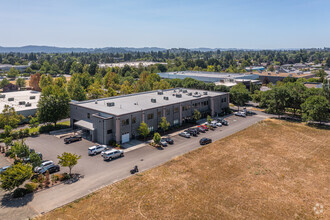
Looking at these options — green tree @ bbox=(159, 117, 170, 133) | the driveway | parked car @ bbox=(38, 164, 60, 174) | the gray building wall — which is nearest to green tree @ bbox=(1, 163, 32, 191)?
the driveway

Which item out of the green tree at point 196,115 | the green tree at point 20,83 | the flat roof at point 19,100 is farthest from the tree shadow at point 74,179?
the green tree at point 20,83

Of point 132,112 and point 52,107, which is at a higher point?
point 132,112

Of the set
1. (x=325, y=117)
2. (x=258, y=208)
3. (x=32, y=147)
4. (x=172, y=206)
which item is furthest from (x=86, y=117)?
(x=325, y=117)

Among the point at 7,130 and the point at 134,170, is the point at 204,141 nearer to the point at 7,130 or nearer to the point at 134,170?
the point at 134,170

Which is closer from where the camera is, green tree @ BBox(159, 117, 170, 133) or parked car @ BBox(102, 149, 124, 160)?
parked car @ BBox(102, 149, 124, 160)

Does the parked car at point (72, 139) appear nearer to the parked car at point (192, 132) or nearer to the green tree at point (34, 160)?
the green tree at point (34, 160)

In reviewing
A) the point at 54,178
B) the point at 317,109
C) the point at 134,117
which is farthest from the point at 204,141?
the point at 317,109

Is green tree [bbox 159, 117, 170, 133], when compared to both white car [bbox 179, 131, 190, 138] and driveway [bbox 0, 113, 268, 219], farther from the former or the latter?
white car [bbox 179, 131, 190, 138]
